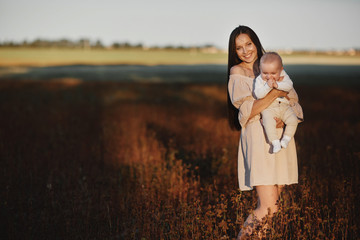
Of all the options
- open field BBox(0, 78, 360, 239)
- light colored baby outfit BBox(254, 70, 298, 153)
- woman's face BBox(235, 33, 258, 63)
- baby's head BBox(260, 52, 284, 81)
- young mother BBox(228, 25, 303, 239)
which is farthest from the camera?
open field BBox(0, 78, 360, 239)

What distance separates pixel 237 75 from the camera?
3.46 meters

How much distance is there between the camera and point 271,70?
121 inches

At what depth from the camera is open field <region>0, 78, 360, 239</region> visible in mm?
4074

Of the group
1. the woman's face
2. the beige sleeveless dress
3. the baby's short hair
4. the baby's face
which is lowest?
the beige sleeveless dress

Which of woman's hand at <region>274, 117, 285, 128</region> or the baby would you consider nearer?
the baby

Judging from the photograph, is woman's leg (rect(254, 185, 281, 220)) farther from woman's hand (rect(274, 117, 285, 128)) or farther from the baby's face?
the baby's face

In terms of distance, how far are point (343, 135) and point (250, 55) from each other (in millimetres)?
6584

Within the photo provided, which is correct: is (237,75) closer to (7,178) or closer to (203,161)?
(203,161)

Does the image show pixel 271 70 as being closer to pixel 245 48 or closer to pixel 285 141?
pixel 245 48

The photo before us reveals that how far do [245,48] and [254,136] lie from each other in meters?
0.80

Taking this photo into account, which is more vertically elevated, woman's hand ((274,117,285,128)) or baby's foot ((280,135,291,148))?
woman's hand ((274,117,285,128))

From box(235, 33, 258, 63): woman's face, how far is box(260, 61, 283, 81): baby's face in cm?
39

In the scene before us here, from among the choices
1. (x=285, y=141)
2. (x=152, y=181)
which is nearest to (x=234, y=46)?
(x=285, y=141)

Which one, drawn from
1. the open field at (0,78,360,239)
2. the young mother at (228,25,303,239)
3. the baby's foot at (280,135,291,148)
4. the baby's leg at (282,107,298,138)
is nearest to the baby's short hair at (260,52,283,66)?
the young mother at (228,25,303,239)
